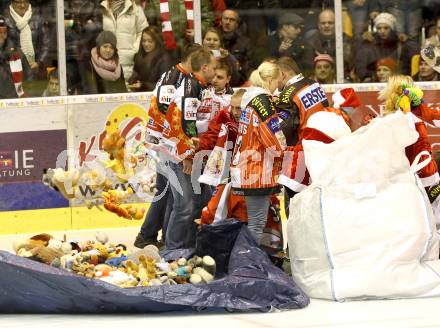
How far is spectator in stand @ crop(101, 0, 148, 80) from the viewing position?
Result: 11.9 metres

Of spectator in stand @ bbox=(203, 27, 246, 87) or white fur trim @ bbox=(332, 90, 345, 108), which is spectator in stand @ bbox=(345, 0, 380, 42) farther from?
white fur trim @ bbox=(332, 90, 345, 108)

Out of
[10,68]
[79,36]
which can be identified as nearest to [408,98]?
[79,36]

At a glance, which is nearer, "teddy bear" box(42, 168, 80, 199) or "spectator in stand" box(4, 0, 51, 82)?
"teddy bear" box(42, 168, 80, 199)

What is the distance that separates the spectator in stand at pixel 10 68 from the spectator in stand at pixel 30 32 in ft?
0.15

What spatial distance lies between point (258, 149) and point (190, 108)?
50.4 inches

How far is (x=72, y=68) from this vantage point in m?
11.8

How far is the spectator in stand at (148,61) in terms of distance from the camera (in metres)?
12.0

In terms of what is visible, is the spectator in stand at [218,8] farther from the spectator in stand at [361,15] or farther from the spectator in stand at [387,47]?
the spectator in stand at [387,47]

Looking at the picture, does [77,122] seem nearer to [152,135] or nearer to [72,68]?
[72,68]

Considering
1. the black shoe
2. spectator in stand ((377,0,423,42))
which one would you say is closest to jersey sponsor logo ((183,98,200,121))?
the black shoe

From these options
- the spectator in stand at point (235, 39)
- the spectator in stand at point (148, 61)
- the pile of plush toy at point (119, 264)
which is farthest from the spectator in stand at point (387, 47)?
the pile of plush toy at point (119, 264)

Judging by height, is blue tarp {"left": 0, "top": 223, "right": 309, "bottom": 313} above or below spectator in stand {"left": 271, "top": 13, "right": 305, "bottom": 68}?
below

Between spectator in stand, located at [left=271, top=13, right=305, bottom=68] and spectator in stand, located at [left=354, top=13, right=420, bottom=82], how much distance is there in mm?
664

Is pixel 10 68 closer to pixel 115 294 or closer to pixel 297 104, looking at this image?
pixel 297 104
